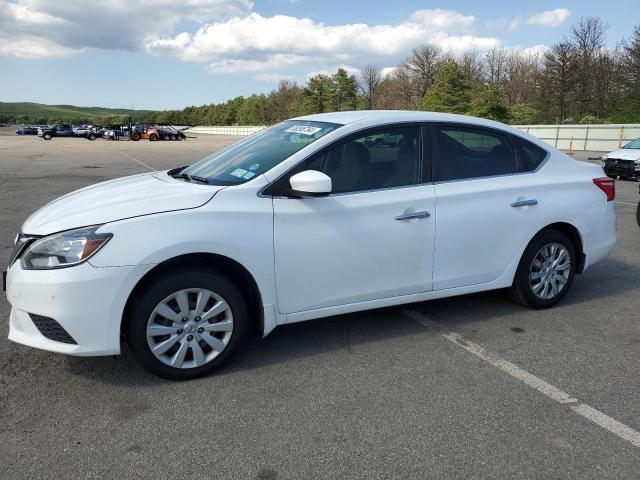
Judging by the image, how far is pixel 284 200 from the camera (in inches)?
138

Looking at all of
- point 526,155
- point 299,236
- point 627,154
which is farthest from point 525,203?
point 627,154

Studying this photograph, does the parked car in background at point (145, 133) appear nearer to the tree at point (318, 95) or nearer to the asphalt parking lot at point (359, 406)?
the tree at point (318, 95)

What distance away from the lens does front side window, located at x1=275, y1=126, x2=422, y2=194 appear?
12.2 feet

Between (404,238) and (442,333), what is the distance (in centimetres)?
87

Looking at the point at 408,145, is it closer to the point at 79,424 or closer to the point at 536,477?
the point at 536,477

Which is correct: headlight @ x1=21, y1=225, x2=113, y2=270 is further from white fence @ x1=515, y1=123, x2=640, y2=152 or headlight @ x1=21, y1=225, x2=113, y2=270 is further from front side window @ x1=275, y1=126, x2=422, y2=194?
white fence @ x1=515, y1=123, x2=640, y2=152

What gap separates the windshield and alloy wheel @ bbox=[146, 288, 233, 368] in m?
0.83

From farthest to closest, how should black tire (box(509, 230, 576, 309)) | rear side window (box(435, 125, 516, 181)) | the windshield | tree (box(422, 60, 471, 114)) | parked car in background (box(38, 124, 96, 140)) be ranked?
parked car in background (box(38, 124, 96, 140)) < tree (box(422, 60, 471, 114)) < black tire (box(509, 230, 576, 309)) < rear side window (box(435, 125, 516, 181)) < the windshield

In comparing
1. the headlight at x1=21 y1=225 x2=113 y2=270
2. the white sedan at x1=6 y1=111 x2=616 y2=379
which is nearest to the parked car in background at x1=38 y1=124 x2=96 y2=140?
the white sedan at x1=6 y1=111 x2=616 y2=379

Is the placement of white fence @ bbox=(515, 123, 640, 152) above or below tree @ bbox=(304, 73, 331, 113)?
below

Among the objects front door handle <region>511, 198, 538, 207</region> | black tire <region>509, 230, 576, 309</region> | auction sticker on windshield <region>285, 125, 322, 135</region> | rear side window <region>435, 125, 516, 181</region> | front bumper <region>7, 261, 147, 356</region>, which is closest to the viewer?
front bumper <region>7, 261, 147, 356</region>

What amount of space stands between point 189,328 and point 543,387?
87.5 inches

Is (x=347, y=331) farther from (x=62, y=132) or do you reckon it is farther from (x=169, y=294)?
(x=62, y=132)

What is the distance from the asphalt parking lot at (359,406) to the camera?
257 centimetres
